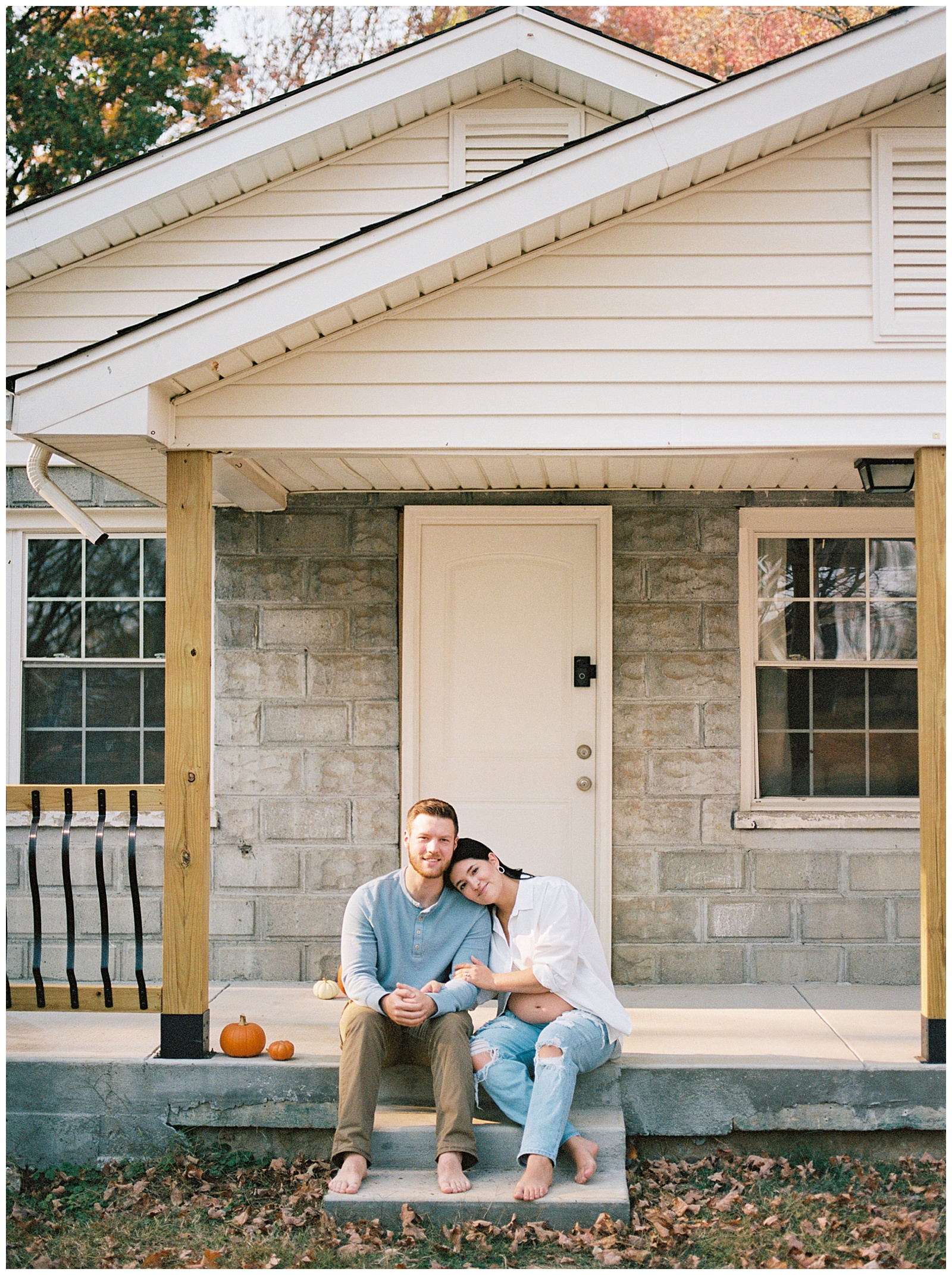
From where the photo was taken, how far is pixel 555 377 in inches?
175

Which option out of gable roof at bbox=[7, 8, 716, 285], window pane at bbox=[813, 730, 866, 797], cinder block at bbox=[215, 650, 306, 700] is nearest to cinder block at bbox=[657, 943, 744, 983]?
window pane at bbox=[813, 730, 866, 797]

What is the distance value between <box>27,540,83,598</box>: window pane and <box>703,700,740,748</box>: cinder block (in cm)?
357

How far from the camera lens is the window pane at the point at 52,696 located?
6.14m

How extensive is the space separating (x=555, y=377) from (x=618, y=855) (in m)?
2.66

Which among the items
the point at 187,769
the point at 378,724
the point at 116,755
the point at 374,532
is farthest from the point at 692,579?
the point at 116,755

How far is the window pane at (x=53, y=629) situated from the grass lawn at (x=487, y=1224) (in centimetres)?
280

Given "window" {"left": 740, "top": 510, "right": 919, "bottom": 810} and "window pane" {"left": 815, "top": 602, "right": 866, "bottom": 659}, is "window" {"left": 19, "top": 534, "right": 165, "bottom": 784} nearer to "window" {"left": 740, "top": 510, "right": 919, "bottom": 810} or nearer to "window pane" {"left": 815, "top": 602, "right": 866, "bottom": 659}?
"window" {"left": 740, "top": 510, "right": 919, "bottom": 810}

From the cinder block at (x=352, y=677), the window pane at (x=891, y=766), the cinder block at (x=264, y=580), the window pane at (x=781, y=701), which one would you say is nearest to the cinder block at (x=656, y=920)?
the window pane at (x=781, y=701)

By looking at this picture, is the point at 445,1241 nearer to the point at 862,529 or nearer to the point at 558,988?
the point at 558,988

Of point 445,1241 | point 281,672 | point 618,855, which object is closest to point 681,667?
point 618,855

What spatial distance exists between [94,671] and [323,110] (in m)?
3.40

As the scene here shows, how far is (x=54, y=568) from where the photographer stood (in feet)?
20.5

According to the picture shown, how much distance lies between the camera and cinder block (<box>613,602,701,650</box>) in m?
5.93

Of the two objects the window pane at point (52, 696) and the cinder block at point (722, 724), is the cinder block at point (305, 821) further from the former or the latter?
the cinder block at point (722, 724)
